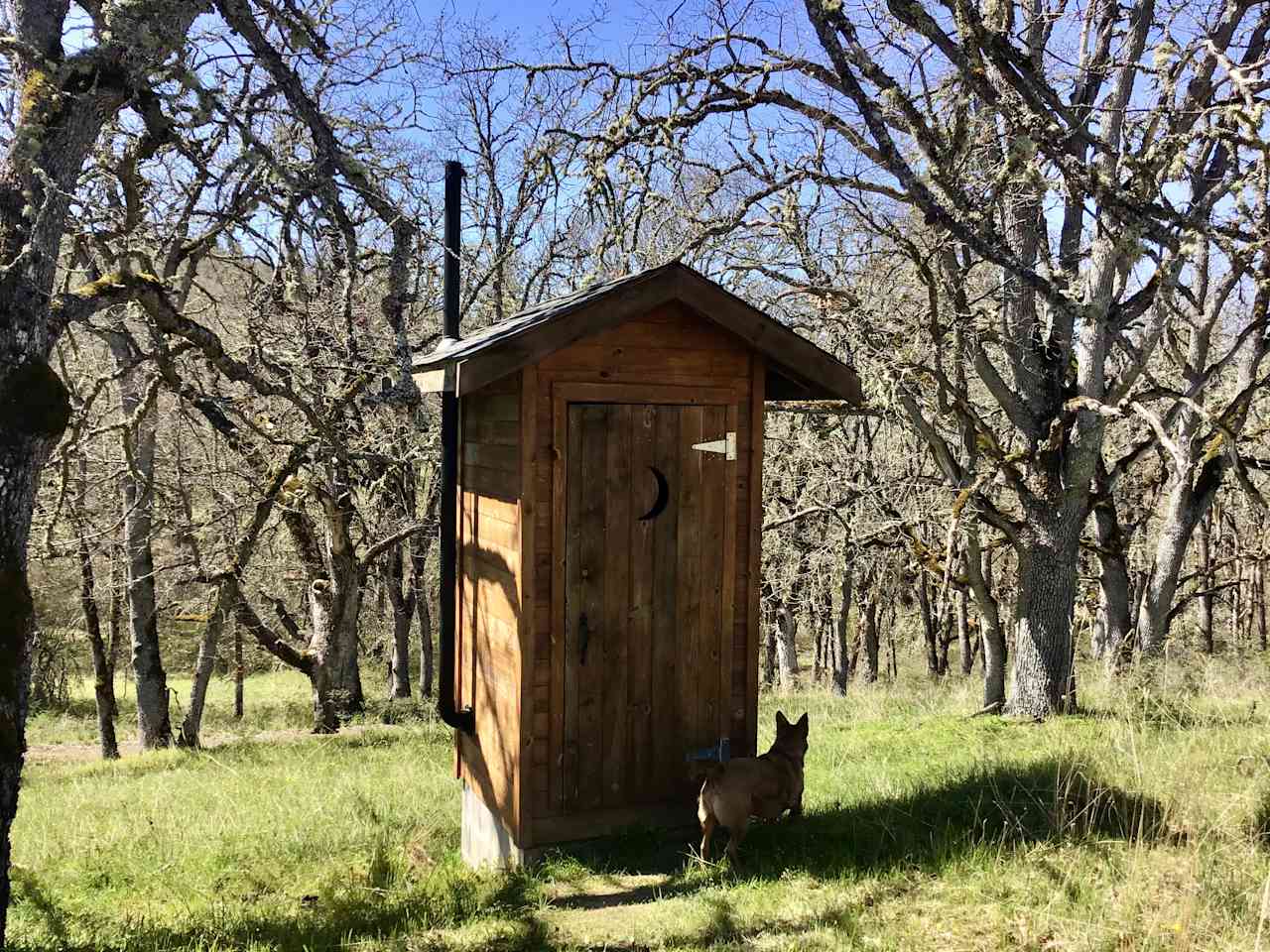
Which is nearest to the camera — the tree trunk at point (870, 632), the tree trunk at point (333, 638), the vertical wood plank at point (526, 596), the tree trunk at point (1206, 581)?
Result: the vertical wood plank at point (526, 596)

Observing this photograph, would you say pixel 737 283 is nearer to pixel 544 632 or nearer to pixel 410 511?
pixel 410 511

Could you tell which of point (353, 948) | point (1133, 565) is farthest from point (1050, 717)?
point (1133, 565)

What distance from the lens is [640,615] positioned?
5.25 metres

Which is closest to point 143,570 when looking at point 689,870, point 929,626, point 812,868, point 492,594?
point 492,594

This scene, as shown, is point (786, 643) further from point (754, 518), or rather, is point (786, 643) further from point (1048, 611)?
point (754, 518)

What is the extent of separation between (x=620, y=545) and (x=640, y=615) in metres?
0.42

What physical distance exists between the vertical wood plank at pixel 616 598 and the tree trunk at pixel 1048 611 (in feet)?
16.0

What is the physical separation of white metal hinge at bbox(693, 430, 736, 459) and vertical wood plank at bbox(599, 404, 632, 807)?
1.49ft

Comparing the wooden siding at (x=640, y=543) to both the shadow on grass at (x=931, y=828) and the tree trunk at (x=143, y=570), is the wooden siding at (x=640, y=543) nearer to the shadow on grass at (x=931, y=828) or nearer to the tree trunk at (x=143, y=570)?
the shadow on grass at (x=931, y=828)

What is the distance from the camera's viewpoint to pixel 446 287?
6.33 meters

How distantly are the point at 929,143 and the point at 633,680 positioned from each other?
10.5 ft

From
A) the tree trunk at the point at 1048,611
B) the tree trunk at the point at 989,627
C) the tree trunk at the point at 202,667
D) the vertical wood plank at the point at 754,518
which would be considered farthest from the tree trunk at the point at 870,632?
the vertical wood plank at the point at 754,518

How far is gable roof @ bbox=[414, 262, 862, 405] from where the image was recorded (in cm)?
468

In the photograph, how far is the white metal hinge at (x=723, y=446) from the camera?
5.32m
